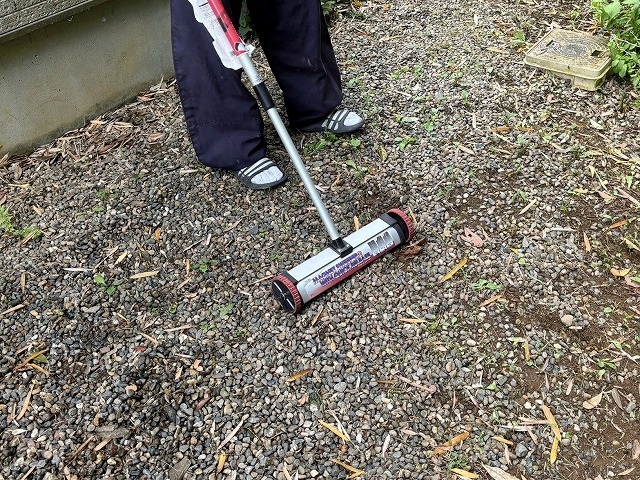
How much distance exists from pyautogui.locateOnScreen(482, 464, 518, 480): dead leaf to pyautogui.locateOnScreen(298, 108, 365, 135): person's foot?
183cm

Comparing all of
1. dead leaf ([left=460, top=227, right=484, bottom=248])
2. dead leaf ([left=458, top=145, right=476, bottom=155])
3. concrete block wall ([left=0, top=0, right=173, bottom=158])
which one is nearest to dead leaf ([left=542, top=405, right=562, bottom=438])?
dead leaf ([left=460, top=227, right=484, bottom=248])

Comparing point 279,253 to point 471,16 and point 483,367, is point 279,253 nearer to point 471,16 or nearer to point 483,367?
point 483,367

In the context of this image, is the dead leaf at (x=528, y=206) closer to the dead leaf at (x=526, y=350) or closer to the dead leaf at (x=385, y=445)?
the dead leaf at (x=526, y=350)

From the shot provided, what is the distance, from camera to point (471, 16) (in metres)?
4.07

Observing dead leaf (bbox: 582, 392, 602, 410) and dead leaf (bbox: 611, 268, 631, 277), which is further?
dead leaf (bbox: 611, 268, 631, 277)

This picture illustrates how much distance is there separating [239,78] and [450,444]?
181cm

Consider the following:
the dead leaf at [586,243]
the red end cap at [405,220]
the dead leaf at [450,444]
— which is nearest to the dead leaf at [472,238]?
the red end cap at [405,220]

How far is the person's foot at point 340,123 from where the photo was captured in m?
3.28

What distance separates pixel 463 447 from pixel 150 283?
1424 millimetres

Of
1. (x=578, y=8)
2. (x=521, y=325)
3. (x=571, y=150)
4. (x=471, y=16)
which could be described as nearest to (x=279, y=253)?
(x=521, y=325)

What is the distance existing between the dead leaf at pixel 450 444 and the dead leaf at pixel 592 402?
1.36ft

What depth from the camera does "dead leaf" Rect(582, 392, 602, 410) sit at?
215 cm

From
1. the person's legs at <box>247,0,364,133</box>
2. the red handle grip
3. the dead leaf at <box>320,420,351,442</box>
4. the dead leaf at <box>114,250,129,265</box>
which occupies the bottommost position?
the dead leaf at <box>320,420,351,442</box>

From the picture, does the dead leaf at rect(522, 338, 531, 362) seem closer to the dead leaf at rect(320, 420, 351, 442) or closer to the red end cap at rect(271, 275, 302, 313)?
the dead leaf at rect(320, 420, 351, 442)
